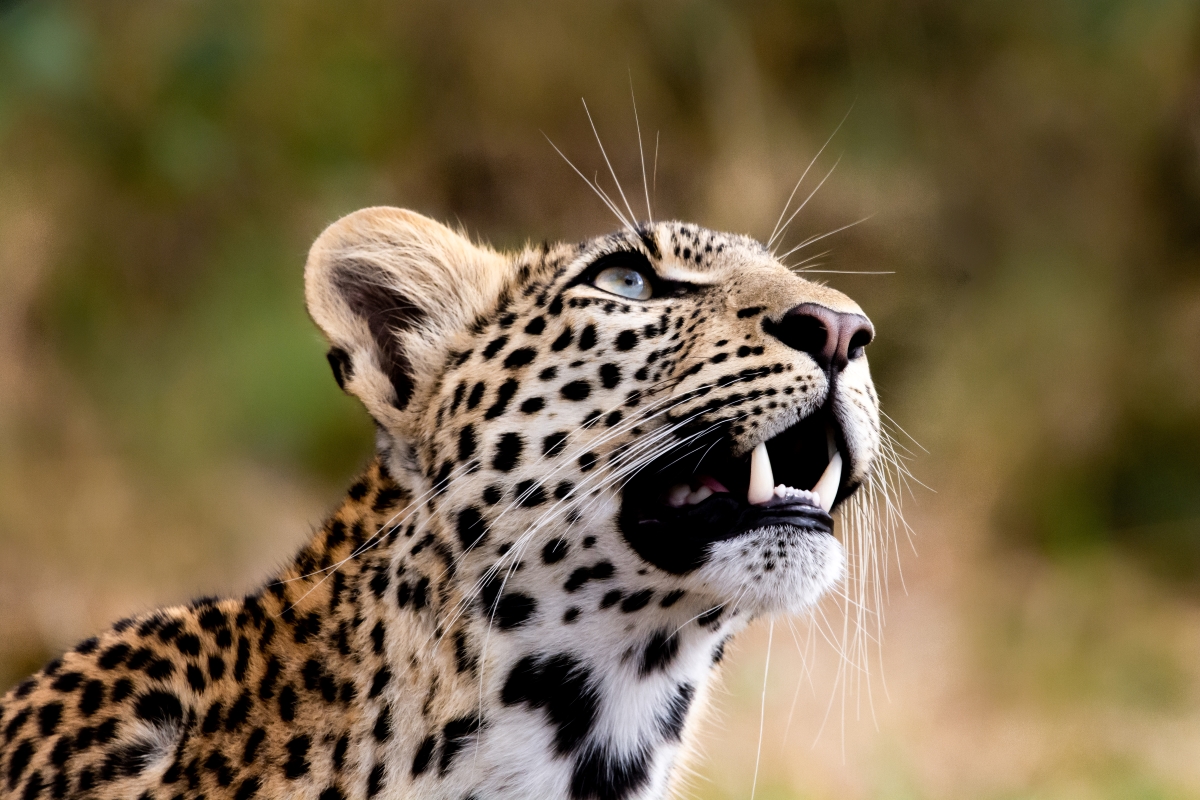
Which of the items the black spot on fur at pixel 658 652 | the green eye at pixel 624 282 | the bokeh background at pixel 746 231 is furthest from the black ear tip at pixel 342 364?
the bokeh background at pixel 746 231

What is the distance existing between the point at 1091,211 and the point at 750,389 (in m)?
9.37

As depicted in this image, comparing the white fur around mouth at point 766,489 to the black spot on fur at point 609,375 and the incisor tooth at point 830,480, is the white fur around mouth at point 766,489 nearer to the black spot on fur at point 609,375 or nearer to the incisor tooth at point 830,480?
the incisor tooth at point 830,480

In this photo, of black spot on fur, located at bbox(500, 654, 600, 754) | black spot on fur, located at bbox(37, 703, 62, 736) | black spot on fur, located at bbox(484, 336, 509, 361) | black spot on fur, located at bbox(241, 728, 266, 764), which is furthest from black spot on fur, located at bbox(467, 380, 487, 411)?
black spot on fur, located at bbox(37, 703, 62, 736)

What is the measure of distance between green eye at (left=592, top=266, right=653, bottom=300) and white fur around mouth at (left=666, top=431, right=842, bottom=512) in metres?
0.68

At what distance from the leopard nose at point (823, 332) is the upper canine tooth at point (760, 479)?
29 centimetres

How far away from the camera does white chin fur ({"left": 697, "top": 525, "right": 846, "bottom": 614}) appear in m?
3.21

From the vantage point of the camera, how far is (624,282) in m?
3.79

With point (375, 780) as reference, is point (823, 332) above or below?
above

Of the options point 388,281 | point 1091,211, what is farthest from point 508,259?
point 1091,211

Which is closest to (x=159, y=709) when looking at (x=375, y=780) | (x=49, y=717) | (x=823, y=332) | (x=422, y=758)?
(x=49, y=717)

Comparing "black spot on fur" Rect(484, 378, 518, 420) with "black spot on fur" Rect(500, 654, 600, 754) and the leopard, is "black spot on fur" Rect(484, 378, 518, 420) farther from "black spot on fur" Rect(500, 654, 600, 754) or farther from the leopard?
"black spot on fur" Rect(500, 654, 600, 754)

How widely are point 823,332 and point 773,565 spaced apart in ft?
2.13

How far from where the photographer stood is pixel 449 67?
11438 millimetres

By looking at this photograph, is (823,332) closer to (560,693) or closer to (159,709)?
(560,693)
